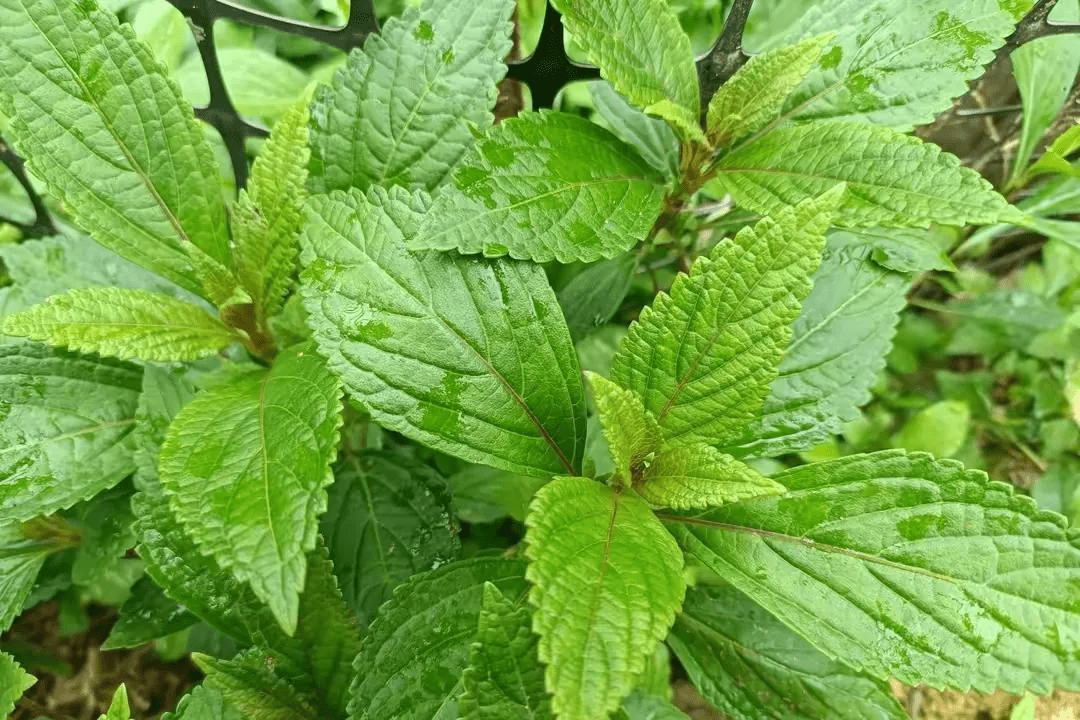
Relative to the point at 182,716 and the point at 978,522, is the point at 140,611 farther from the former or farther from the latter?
the point at 978,522

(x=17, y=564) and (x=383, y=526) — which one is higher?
(x=383, y=526)

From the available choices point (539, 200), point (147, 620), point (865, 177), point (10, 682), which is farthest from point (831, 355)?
point (10, 682)

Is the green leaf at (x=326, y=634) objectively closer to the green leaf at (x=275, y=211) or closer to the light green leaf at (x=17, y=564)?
the green leaf at (x=275, y=211)

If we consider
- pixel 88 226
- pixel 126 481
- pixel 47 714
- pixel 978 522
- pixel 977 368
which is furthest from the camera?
pixel 977 368

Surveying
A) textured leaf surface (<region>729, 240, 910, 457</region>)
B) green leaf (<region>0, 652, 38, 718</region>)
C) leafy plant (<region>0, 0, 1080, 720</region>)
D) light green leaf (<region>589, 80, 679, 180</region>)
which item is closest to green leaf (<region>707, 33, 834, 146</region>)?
leafy plant (<region>0, 0, 1080, 720</region>)

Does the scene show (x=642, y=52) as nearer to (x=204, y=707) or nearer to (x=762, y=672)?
(x=762, y=672)

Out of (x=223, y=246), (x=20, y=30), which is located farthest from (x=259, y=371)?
(x=20, y=30)
